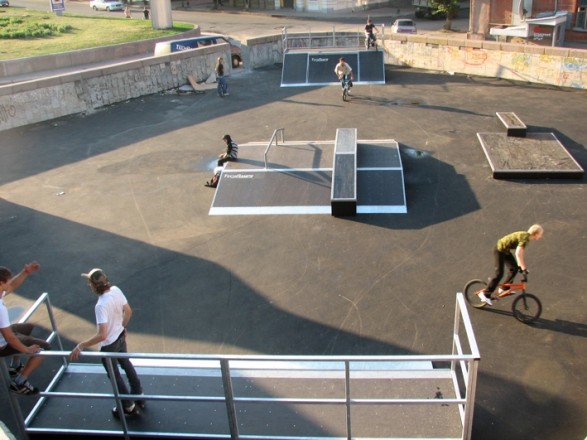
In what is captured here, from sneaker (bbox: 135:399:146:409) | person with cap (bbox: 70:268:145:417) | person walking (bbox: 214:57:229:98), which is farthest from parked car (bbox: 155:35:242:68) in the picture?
sneaker (bbox: 135:399:146:409)

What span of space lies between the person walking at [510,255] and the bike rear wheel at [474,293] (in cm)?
10

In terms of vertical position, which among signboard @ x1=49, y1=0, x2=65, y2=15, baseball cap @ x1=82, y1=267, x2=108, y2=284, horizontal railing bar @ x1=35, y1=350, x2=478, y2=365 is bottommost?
horizontal railing bar @ x1=35, y1=350, x2=478, y2=365

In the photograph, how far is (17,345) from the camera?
6023 millimetres

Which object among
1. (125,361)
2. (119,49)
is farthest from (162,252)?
(119,49)

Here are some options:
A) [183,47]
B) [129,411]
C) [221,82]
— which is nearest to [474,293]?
[129,411]

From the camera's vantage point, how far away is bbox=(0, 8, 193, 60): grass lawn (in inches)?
1387

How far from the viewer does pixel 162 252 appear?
11203mm

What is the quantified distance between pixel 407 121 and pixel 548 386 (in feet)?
42.5

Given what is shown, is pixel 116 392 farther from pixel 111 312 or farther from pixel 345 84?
pixel 345 84

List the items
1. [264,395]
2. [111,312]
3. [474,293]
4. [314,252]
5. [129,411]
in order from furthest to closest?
[314,252], [474,293], [264,395], [129,411], [111,312]

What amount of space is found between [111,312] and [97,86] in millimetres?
17839

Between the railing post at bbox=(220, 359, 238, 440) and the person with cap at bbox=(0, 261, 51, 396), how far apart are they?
2.16 m

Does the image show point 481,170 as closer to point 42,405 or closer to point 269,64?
point 42,405

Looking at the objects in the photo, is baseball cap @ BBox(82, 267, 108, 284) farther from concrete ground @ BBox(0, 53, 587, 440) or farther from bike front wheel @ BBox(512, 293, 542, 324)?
bike front wheel @ BBox(512, 293, 542, 324)
